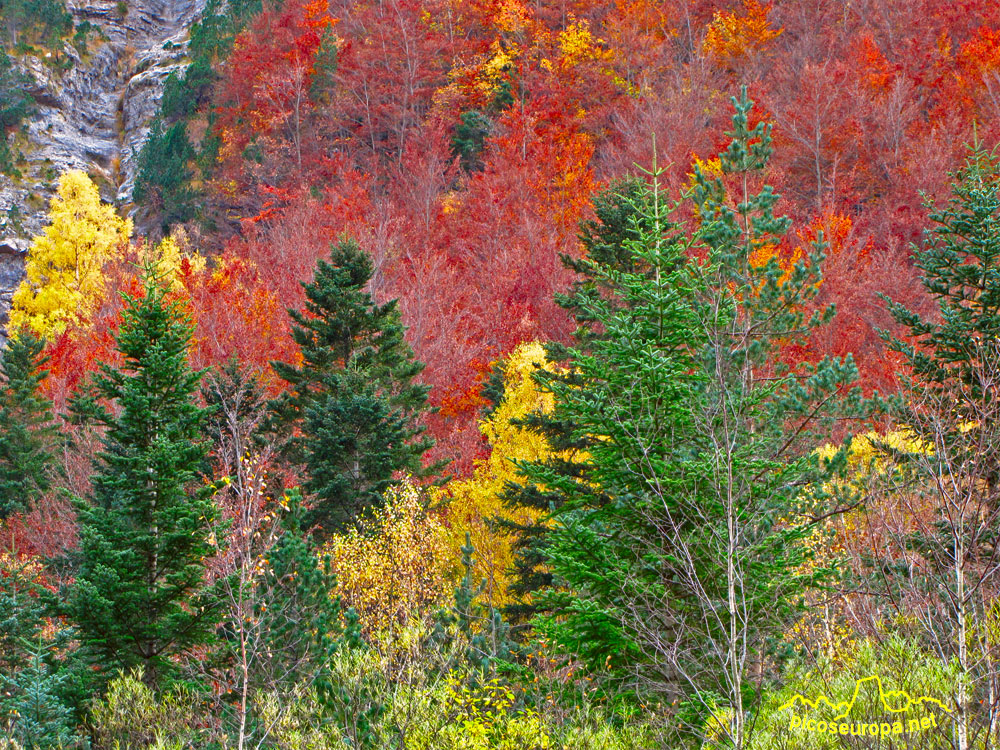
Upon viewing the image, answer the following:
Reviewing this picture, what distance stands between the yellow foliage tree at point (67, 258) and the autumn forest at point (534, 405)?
22cm

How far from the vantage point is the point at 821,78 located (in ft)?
144

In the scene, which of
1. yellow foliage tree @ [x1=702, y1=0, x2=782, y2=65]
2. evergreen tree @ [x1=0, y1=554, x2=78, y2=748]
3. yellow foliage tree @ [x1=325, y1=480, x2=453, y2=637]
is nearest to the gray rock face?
yellow foliage tree @ [x1=702, y1=0, x2=782, y2=65]

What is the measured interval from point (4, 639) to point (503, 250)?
2905cm

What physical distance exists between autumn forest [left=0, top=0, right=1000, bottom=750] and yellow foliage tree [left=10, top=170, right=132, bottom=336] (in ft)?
0.73

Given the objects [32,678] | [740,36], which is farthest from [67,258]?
[740,36]

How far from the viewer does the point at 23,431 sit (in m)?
31.3

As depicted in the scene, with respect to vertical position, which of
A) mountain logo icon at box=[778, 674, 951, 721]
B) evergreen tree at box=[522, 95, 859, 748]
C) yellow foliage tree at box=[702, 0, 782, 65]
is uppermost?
yellow foliage tree at box=[702, 0, 782, 65]

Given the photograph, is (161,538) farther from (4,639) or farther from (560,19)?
(560,19)

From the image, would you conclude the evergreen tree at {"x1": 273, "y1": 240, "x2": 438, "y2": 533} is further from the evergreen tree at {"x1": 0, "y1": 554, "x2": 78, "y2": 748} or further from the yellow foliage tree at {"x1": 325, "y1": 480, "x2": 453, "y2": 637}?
the evergreen tree at {"x1": 0, "y1": 554, "x2": 78, "y2": 748}

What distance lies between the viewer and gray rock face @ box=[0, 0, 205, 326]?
204ft

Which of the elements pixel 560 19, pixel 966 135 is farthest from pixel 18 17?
pixel 966 135

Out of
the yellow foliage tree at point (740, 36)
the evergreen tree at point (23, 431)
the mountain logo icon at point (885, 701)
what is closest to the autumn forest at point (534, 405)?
the mountain logo icon at point (885, 701)

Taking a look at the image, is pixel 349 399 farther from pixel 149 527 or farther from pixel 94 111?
pixel 94 111

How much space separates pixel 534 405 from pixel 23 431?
60.8ft
